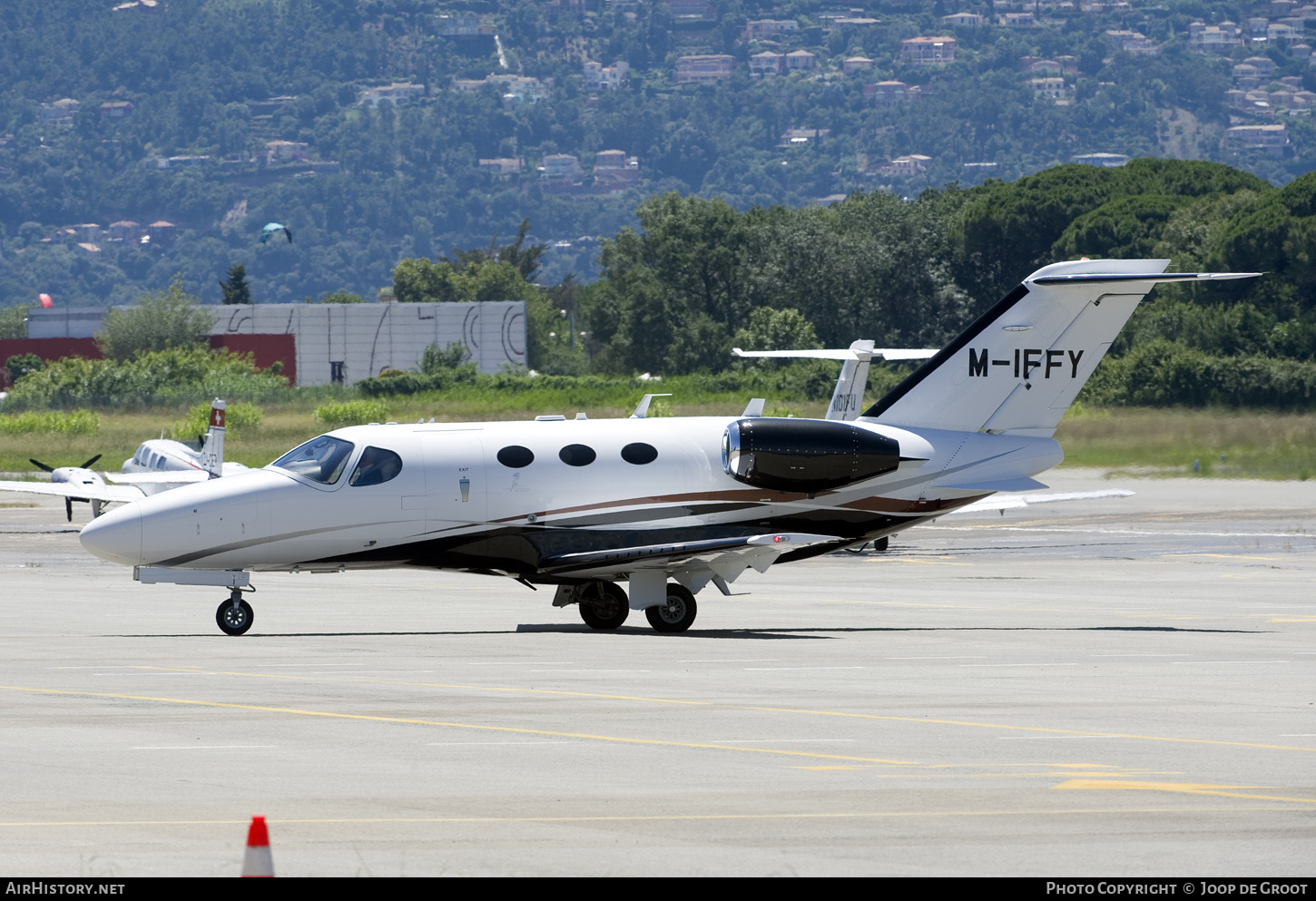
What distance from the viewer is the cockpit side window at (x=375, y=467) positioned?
26.4m

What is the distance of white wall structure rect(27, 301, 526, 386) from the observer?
182875 mm

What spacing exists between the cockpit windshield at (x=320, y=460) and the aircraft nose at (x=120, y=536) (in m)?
2.15

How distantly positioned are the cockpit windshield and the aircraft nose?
2.15 metres

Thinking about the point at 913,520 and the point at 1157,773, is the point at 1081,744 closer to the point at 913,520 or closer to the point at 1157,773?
the point at 1157,773

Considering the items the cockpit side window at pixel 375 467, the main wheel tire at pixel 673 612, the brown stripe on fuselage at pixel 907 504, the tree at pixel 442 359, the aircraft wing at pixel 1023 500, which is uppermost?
the cockpit side window at pixel 375 467

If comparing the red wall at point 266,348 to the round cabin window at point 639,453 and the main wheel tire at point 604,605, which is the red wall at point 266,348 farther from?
the round cabin window at point 639,453

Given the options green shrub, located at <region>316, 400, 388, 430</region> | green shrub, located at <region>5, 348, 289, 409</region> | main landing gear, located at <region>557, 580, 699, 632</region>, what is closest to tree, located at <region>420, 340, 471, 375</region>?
green shrub, located at <region>5, 348, 289, 409</region>

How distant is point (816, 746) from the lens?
50.4ft

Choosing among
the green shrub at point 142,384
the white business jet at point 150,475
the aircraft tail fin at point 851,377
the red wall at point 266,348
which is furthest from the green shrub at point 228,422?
the red wall at point 266,348

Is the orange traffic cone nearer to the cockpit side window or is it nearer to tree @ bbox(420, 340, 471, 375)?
the cockpit side window

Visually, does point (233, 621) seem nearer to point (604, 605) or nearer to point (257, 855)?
point (604, 605)

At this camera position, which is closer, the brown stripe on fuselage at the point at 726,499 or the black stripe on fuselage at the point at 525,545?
the black stripe on fuselage at the point at 525,545

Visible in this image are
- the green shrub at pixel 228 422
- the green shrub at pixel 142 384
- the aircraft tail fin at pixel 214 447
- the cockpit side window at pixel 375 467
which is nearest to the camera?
the cockpit side window at pixel 375 467

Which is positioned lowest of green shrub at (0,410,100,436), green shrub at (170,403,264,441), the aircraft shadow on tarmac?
green shrub at (0,410,100,436)
